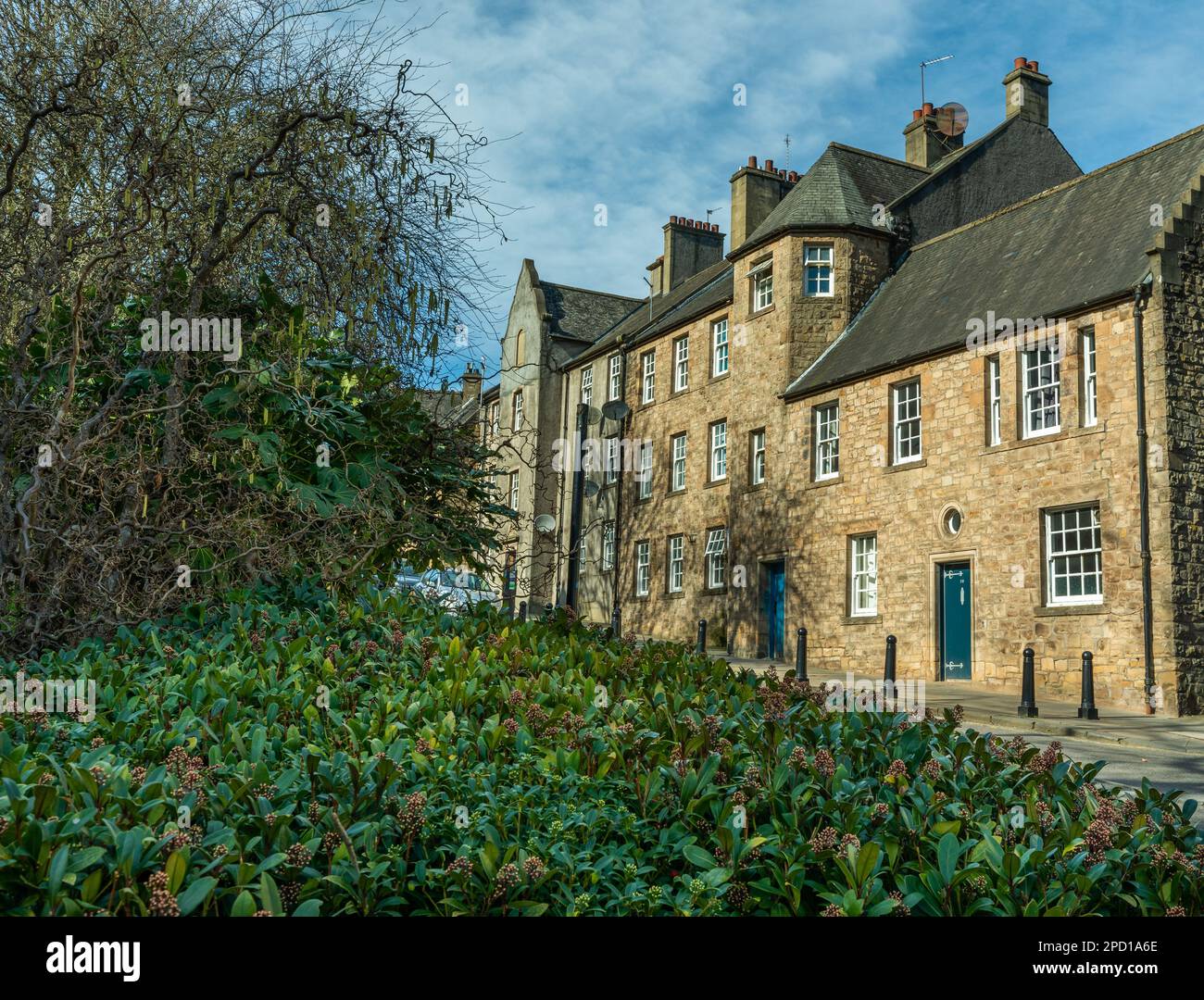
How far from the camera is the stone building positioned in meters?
16.2

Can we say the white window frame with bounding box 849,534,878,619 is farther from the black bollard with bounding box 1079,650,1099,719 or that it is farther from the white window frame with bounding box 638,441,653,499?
the white window frame with bounding box 638,441,653,499

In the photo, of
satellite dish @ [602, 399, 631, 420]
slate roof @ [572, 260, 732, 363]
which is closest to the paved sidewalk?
satellite dish @ [602, 399, 631, 420]

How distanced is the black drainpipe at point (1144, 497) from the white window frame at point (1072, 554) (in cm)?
86

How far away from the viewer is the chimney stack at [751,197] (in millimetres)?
30547

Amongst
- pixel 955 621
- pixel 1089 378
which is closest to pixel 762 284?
pixel 1089 378

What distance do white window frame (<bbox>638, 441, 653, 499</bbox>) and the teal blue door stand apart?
12182 millimetres

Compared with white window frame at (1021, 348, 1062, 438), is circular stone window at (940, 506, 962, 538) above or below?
below

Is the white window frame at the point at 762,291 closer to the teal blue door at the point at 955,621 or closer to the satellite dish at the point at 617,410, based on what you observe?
the satellite dish at the point at 617,410

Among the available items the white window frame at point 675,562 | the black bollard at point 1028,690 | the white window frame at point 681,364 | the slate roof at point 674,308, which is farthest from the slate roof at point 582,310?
the black bollard at point 1028,690

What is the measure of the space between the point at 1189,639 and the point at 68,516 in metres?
15.4

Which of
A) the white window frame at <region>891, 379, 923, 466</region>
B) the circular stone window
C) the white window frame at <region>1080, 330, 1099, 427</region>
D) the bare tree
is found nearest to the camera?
the bare tree

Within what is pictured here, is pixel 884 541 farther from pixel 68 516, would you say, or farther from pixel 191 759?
pixel 191 759
